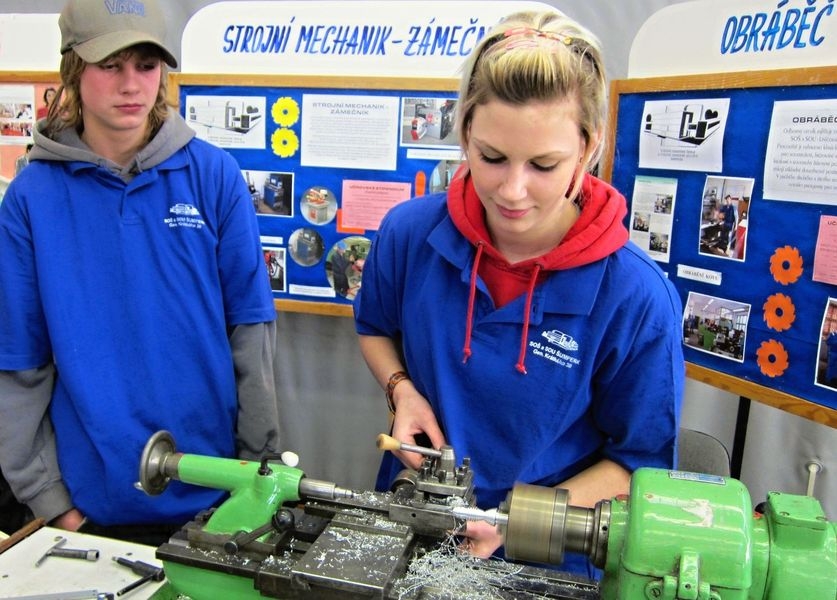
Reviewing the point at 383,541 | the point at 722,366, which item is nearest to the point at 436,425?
the point at 383,541

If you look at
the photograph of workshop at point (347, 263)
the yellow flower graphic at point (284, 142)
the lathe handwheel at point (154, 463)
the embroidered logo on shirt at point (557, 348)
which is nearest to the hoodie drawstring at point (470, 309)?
the embroidered logo on shirt at point (557, 348)

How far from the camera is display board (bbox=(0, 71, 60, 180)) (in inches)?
102

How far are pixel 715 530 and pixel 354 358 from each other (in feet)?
6.46

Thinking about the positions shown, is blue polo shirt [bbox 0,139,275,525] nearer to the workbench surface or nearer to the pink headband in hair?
the workbench surface

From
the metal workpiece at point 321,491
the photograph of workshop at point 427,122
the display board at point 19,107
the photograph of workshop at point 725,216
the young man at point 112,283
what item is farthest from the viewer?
the display board at point 19,107

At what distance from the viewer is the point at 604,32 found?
2146 mm

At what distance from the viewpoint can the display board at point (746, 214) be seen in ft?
5.10

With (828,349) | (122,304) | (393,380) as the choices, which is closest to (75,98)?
(122,304)

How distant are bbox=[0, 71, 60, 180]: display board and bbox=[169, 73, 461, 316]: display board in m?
0.60

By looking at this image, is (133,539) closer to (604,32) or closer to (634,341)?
(634,341)

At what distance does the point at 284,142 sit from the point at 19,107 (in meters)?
1.14

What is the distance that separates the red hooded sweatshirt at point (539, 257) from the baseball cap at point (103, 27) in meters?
0.78

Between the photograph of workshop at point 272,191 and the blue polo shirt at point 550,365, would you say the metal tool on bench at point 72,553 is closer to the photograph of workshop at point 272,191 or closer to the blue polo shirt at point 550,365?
the blue polo shirt at point 550,365

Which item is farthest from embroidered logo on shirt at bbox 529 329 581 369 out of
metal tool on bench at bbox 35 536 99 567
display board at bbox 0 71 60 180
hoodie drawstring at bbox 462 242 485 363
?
display board at bbox 0 71 60 180
